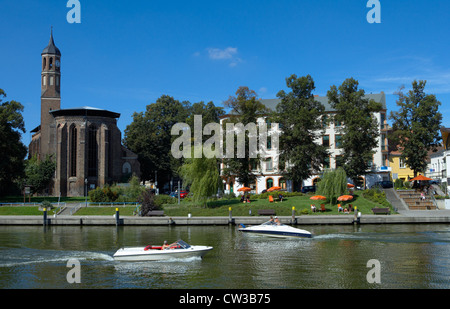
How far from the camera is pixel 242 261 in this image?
88.5 ft

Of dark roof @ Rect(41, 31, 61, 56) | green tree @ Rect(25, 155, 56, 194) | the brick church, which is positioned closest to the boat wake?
green tree @ Rect(25, 155, 56, 194)

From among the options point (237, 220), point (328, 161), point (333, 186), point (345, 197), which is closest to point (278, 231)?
point (237, 220)

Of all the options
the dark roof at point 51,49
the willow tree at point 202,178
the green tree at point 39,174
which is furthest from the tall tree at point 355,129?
the dark roof at point 51,49

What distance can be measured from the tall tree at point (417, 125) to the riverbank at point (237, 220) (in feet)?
47.5

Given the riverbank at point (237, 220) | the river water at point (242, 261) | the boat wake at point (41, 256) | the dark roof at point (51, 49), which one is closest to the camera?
the river water at point (242, 261)

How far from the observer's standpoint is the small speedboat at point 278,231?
36916mm

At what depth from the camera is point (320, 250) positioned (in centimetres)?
3080

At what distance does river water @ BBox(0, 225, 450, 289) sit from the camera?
2211 centimetres

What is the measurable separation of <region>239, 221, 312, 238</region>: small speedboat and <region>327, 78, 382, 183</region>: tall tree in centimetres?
2586

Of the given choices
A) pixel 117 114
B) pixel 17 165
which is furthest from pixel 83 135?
pixel 17 165

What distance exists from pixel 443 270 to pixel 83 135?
255 ft

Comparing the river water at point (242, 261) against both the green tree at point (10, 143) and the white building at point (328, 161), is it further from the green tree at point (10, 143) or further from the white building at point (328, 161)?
the white building at point (328, 161)
